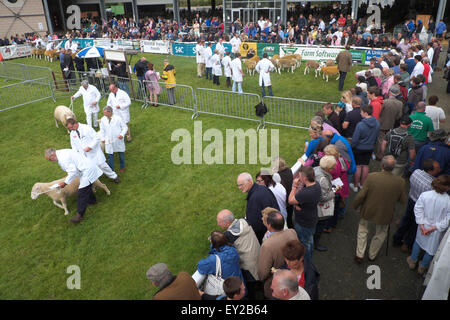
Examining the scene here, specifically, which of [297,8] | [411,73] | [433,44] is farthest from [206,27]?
[411,73]

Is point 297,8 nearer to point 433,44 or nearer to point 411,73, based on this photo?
point 433,44

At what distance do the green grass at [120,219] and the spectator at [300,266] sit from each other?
2.39 metres

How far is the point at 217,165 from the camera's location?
8.95 meters

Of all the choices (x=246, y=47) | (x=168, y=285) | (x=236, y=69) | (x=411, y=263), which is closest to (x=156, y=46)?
(x=246, y=47)

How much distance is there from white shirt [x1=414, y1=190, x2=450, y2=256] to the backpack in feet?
7.42

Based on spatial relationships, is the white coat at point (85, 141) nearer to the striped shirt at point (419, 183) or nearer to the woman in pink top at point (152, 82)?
the woman in pink top at point (152, 82)

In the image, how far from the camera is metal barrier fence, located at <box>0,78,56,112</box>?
48.1 feet

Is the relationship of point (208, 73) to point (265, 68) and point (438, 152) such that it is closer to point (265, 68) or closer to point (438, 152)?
point (265, 68)

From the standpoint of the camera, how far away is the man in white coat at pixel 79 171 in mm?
6648

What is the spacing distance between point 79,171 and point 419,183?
251 inches

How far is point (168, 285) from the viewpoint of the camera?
3.69 meters

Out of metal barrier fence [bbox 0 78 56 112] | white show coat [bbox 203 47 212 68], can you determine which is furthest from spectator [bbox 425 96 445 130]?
metal barrier fence [bbox 0 78 56 112]

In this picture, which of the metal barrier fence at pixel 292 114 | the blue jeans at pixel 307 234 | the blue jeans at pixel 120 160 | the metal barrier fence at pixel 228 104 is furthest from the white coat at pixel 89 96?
the blue jeans at pixel 307 234
